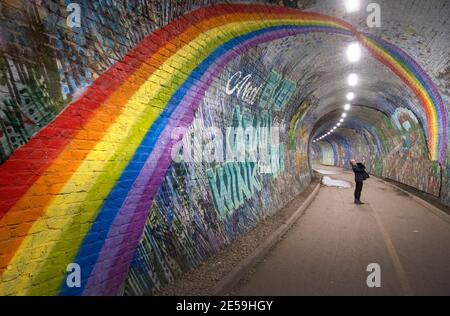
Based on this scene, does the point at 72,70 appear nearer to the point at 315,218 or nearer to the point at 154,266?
the point at 154,266

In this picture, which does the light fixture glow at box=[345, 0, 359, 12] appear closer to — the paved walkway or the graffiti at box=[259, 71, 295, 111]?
the graffiti at box=[259, 71, 295, 111]

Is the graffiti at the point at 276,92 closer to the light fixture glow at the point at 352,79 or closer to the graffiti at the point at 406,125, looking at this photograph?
the light fixture glow at the point at 352,79

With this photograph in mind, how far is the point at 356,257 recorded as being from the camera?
548 cm

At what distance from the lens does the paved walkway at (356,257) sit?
4.19 metres

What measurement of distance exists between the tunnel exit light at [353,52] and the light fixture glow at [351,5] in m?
2.23

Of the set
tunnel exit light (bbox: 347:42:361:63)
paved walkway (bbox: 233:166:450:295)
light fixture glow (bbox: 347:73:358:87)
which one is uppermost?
tunnel exit light (bbox: 347:42:361:63)

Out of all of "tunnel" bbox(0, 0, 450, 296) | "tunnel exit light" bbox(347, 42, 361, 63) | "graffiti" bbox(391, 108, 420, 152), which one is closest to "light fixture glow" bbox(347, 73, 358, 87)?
"tunnel" bbox(0, 0, 450, 296)

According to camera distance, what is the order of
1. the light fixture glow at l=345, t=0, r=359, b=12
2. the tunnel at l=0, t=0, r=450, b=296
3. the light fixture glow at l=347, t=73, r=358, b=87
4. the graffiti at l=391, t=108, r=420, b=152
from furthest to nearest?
the graffiti at l=391, t=108, r=420, b=152 < the light fixture glow at l=347, t=73, r=358, b=87 < the light fixture glow at l=345, t=0, r=359, b=12 < the tunnel at l=0, t=0, r=450, b=296

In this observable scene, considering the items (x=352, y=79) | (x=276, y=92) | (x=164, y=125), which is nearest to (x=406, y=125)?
(x=352, y=79)

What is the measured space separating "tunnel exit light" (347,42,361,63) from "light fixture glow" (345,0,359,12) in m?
2.23

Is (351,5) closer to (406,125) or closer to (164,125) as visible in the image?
(164,125)

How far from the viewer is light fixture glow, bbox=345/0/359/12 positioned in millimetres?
6199

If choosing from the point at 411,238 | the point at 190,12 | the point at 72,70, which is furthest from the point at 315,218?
the point at 72,70

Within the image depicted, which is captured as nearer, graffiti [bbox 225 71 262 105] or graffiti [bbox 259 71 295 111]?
graffiti [bbox 225 71 262 105]
